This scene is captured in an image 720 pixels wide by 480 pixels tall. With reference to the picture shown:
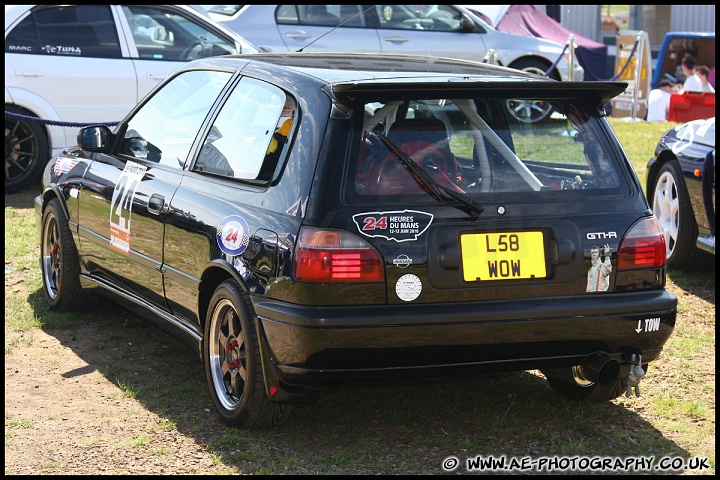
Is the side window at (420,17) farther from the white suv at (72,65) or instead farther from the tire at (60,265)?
the tire at (60,265)

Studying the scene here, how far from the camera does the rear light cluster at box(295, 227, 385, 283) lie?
3.96 metres

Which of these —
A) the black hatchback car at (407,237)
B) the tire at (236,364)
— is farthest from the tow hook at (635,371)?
the tire at (236,364)

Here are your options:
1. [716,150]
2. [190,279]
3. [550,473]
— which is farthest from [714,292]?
[190,279]

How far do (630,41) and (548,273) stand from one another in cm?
1495

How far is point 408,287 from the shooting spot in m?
4.00

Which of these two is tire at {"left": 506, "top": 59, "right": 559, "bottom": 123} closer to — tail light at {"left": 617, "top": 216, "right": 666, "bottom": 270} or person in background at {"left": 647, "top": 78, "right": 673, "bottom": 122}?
tail light at {"left": 617, "top": 216, "right": 666, "bottom": 270}

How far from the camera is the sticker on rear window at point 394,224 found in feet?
13.1

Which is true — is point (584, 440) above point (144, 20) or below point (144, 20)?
below

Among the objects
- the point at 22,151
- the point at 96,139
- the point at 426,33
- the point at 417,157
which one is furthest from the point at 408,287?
the point at 426,33

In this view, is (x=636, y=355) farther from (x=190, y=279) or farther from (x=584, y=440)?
(x=190, y=279)

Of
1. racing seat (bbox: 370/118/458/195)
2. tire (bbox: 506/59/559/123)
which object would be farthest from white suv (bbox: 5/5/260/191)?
racing seat (bbox: 370/118/458/195)

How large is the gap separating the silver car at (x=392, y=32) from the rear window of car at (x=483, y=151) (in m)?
9.34

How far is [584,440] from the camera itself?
14.7ft

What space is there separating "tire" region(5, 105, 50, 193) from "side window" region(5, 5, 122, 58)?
2.03ft
